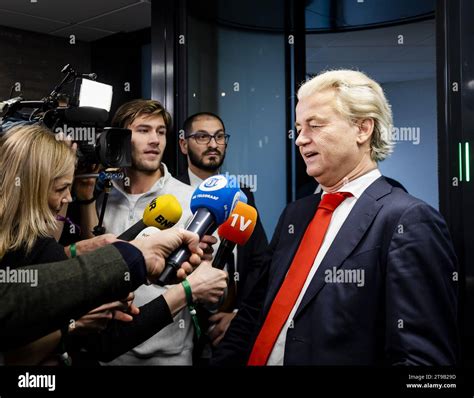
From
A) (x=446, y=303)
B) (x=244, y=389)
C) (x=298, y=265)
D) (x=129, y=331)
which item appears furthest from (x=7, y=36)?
(x=446, y=303)

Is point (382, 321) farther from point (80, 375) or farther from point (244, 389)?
point (80, 375)

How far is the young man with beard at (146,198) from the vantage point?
1.15 meters

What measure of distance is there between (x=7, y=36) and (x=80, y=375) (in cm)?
78

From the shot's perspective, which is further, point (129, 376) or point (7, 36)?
point (7, 36)

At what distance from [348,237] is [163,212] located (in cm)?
35

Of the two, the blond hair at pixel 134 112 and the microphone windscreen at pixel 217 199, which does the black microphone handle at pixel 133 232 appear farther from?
the blond hair at pixel 134 112

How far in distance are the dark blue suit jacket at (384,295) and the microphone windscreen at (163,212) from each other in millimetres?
291

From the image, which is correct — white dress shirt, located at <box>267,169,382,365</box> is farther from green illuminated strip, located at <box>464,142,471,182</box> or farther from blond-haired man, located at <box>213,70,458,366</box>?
green illuminated strip, located at <box>464,142,471,182</box>

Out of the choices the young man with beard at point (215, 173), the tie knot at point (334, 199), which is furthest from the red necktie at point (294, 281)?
the young man with beard at point (215, 173)

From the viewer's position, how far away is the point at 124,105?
1260 mm

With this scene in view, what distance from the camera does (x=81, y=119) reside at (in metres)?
0.94

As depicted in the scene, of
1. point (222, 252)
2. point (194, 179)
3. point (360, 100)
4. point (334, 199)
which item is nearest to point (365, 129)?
point (360, 100)

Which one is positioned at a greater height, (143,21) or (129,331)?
(143,21)

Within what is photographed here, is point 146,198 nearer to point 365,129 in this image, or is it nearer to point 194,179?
point 194,179
